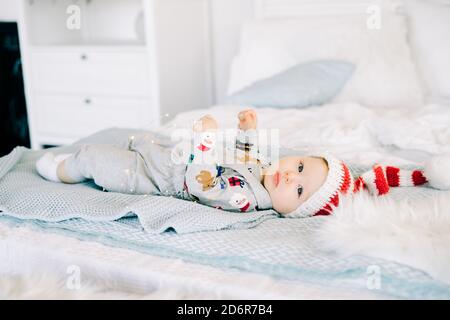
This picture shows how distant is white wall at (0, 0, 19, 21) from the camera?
2.91m

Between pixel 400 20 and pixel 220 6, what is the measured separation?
984mm

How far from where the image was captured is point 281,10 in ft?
8.64

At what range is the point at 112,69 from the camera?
2.58 m

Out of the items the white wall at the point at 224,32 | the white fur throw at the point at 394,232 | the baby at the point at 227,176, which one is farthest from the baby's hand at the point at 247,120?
the white wall at the point at 224,32

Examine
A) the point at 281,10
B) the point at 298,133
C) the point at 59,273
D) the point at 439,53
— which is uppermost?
the point at 281,10

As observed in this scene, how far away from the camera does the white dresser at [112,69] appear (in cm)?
252

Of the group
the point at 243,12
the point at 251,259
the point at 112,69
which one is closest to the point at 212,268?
the point at 251,259

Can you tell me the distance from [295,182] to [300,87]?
1007 mm

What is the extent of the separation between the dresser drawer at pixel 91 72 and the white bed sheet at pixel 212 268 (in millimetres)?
1144

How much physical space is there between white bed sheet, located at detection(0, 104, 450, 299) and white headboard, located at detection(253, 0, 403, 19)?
36.6 inches

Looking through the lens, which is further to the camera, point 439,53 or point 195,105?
point 195,105

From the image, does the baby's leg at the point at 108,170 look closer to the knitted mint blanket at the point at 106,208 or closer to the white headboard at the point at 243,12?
the knitted mint blanket at the point at 106,208

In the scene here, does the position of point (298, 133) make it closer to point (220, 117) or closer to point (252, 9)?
point (220, 117)
